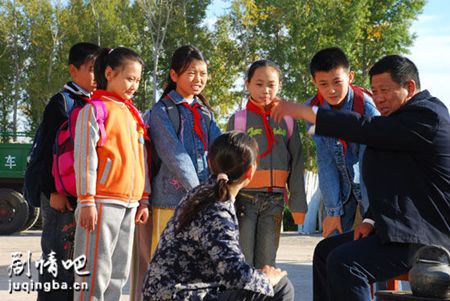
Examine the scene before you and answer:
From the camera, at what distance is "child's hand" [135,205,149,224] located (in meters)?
5.03

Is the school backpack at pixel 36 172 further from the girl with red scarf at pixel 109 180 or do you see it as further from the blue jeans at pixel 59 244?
the girl with red scarf at pixel 109 180

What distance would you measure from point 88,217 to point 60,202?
0.47m

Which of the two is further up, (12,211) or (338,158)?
(338,158)

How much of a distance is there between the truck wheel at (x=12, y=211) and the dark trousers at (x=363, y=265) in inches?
521

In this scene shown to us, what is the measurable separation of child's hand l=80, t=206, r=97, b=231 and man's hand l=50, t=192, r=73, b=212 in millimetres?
429

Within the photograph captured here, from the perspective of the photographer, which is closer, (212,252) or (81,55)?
(212,252)

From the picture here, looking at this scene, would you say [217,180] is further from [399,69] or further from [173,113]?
[173,113]

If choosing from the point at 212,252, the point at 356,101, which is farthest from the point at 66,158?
the point at 356,101

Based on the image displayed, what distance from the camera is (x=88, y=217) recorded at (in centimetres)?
450

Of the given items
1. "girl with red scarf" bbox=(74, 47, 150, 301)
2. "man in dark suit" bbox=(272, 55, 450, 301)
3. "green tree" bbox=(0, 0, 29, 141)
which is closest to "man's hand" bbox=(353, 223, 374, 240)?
"man in dark suit" bbox=(272, 55, 450, 301)

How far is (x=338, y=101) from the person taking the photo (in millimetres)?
5195

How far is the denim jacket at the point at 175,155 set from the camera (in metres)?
5.07

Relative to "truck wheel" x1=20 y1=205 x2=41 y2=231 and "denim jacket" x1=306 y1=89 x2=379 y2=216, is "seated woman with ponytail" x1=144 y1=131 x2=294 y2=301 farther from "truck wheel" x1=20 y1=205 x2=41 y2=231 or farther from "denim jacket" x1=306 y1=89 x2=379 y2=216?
"truck wheel" x1=20 y1=205 x2=41 y2=231

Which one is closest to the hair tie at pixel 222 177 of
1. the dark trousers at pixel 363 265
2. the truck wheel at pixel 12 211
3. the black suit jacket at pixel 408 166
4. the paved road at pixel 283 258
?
the black suit jacket at pixel 408 166
